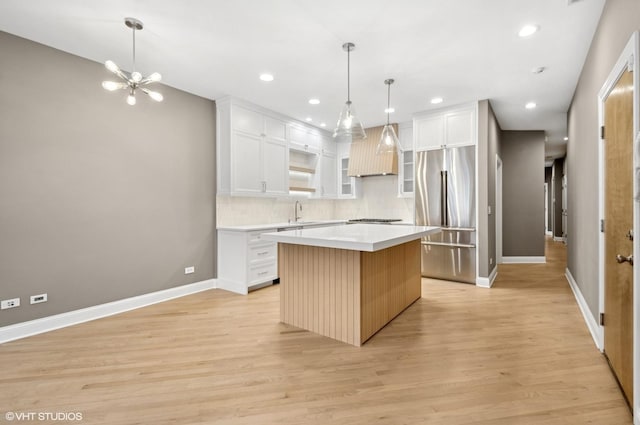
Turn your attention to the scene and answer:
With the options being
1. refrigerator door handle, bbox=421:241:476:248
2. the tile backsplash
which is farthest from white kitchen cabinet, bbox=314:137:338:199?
refrigerator door handle, bbox=421:241:476:248

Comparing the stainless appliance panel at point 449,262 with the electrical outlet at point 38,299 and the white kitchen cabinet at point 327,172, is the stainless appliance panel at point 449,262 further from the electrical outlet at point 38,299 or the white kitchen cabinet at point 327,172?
the electrical outlet at point 38,299

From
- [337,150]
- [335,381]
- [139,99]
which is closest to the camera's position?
[335,381]

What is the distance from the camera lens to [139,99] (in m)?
3.72

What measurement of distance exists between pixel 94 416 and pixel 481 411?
2.25 meters

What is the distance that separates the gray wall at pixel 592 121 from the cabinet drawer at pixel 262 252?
3792 mm

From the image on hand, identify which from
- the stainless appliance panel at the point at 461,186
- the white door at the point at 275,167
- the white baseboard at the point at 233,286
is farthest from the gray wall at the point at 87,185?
the stainless appliance panel at the point at 461,186

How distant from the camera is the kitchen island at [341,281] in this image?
2.57 meters

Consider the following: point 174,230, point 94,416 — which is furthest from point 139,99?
point 94,416

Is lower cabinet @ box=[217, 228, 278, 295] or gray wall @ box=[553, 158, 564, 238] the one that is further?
gray wall @ box=[553, 158, 564, 238]

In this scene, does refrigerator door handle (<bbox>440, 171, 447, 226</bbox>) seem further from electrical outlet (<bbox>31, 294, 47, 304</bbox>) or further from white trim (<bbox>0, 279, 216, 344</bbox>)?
electrical outlet (<bbox>31, 294, 47, 304</bbox>)

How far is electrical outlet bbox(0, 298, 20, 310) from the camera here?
272 cm

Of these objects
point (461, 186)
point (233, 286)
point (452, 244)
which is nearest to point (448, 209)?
point (461, 186)

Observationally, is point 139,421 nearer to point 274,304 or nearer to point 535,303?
point 274,304

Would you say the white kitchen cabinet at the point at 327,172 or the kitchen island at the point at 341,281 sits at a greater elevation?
the white kitchen cabinet at the point at 327,172
